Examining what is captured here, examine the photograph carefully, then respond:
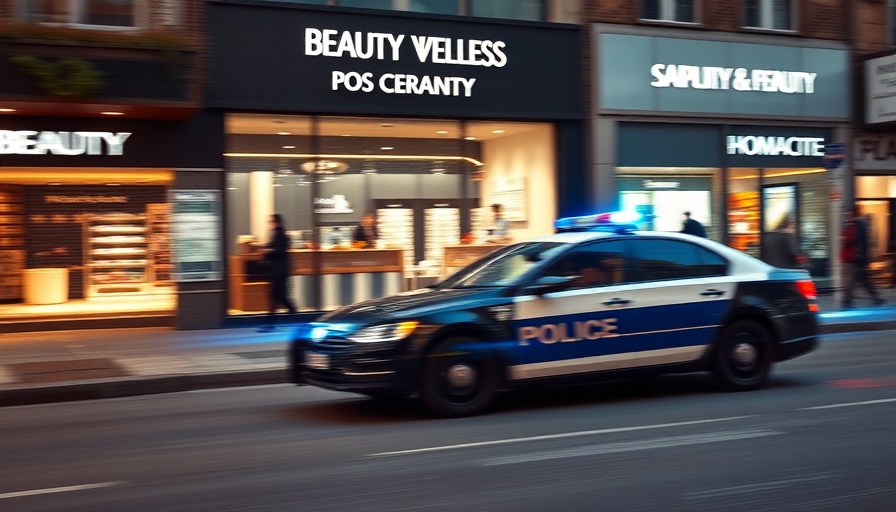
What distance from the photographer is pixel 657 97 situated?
65.2 feet

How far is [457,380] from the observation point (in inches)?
340

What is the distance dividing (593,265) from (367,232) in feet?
30.8

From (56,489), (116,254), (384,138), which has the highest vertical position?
(384,138)

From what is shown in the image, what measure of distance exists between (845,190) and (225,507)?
1893cm

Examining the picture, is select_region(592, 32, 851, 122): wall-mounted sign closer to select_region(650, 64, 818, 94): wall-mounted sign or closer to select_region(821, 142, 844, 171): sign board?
select_region(650, 64, 818, 94): wall-mounted sign

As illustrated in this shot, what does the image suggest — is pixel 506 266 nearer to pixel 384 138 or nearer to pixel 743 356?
pixel 743 356

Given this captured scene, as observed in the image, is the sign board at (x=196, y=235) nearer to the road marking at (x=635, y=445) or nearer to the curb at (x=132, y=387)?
the curb at (x=132, y=387)

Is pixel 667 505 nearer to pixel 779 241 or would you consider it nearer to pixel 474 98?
pixel 474 98

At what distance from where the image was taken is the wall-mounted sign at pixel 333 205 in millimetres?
17750

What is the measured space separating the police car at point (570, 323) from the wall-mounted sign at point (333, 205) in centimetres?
815

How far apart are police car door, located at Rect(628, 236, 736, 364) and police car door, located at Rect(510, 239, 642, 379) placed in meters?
0.14

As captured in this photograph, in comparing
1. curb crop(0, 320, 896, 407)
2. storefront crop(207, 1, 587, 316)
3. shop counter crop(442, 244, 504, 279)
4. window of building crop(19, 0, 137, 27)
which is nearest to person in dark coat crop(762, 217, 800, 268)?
storefront crop(207, 1, 587, 316)

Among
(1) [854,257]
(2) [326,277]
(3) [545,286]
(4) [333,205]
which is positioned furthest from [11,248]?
(1) [854,257]

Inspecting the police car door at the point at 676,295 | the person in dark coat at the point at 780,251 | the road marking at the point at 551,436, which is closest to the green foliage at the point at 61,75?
the police car door at the point at 676,295
